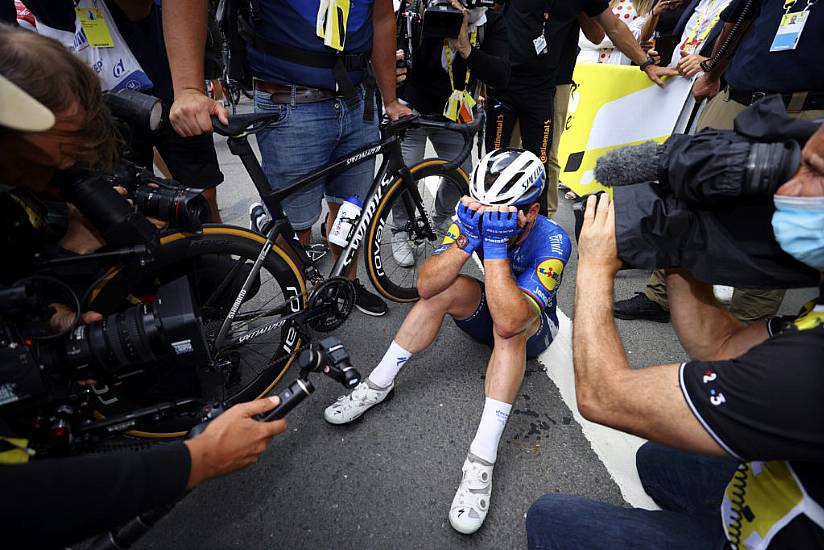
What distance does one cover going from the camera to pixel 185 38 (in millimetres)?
1679

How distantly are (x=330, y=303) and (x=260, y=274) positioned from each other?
1.35 feet

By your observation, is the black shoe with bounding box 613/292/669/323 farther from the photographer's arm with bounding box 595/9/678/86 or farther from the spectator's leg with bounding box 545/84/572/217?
the photographer's arm with bounding box 595/9/678/86

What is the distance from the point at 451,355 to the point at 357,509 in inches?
40.7

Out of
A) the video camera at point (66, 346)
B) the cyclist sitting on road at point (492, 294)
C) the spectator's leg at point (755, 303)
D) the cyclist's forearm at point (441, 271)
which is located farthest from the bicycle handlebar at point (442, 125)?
the spectator's leg at point (755, 303)

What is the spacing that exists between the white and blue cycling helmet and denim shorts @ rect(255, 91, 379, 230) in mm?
829

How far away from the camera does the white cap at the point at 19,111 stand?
0.77 metres

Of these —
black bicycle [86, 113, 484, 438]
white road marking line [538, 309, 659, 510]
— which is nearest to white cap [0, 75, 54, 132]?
black bicycle [86, 113, 484, 438]

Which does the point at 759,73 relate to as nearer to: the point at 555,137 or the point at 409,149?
the point at 555,137

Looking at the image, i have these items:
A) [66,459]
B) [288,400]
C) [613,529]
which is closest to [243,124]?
[288,400]

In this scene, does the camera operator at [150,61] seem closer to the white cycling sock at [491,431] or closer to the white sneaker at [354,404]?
the white sneaker at [354,404]

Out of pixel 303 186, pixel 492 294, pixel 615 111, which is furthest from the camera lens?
pixel 615 111

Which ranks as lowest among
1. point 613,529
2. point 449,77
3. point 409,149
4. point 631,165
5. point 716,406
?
point 613,529

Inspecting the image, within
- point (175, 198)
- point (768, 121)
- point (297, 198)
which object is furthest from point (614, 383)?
point (297, 198)

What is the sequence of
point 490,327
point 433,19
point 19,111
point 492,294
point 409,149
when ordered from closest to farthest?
1. point 19,111
2. point 492,294
3. point 490,327
4. point 433,19
5. point 409,149
